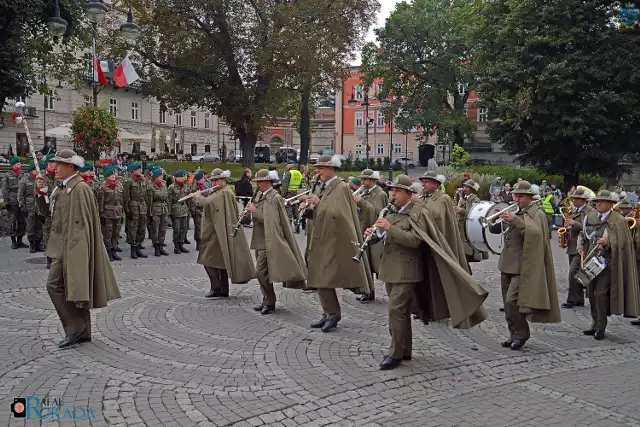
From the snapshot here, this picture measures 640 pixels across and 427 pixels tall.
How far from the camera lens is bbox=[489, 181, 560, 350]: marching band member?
7.74 meters

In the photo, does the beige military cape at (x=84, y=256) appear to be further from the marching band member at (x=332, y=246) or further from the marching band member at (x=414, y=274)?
the marching band member at (x=414, y=274)

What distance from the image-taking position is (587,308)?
1046cm

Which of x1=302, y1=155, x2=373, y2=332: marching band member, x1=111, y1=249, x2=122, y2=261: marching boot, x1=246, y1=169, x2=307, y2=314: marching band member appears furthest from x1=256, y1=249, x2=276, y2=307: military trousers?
x1=111, y1=249, x2=122, y2=261: marching boot

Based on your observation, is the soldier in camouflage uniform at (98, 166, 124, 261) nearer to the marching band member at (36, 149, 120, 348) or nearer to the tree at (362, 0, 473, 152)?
the marching band member at (36, 149, 120, 348)

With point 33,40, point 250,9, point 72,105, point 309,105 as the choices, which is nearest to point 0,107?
point 33,40

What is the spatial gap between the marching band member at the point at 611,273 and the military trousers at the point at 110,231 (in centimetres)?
1004

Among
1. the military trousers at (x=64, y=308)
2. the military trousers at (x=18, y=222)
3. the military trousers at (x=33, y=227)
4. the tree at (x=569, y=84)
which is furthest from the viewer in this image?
the tree at (x=569, y=84)

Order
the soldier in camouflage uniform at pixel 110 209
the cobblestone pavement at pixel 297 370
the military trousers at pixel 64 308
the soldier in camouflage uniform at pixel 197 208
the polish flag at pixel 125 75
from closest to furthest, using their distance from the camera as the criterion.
A: the cobblestone pavement at pixel 297 370, the military trousers at pixel 64 308, the soldier in camouflage uniform at pixel 110 209, the soldier in camouflage uniform at pixel 197 208, the polish flag at pixel 125 75

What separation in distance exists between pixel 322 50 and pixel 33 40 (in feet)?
56.4

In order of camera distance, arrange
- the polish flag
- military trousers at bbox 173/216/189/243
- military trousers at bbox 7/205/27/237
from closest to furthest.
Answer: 1. military trousers at bbox 7/205/27/237
2. military trousers at bbox 173/216/189/243
3. the polish flag

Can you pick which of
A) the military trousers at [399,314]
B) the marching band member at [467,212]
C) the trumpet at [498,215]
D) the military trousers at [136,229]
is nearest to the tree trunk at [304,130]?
the military trousers at [136,229]

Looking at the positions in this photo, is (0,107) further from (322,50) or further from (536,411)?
(322,50)

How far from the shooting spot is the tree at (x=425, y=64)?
5028 cm

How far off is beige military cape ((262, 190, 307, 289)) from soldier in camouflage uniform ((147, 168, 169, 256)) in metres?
6.39
